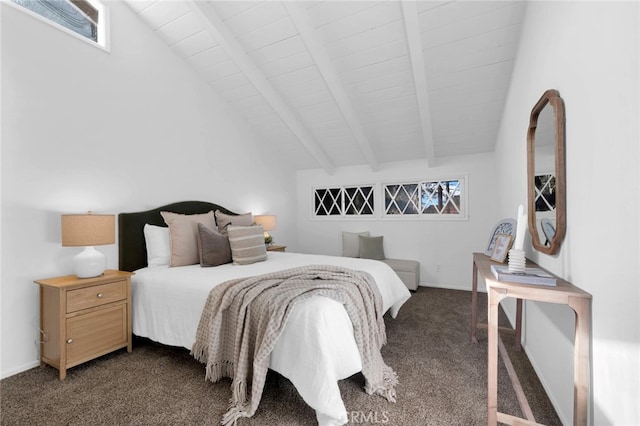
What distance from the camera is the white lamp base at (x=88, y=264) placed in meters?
2.14

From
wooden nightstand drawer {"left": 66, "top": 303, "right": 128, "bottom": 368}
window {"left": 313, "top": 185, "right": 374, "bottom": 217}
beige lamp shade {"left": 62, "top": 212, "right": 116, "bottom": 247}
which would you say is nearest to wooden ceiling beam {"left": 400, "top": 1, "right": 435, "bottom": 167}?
window {"left": 313, "top": 185, "right": 374, "bottom": 217}

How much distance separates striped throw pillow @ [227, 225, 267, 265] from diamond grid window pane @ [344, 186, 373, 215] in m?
2.49

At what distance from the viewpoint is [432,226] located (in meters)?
4.44

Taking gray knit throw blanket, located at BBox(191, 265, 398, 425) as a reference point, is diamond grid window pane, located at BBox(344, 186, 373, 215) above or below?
above

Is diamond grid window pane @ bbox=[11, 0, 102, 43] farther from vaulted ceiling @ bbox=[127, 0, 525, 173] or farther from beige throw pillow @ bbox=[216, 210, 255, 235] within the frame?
beige throw pillow @ bbox=[216, 210, 255, 235]

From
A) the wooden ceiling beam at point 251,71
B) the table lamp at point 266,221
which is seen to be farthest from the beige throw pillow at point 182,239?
the wooden ceiling beam at point 251,71

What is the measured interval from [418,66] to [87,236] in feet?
10.2

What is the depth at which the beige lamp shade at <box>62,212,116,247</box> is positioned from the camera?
2.02 m

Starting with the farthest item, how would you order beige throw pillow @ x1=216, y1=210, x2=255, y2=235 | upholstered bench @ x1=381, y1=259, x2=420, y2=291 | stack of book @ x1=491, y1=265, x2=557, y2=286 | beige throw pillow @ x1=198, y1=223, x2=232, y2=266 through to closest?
upholstered bench @ x1=381, y1=259, x2=420, y2=291
beige throw pillow @ x1=216, y1=210, x2=255, y2=235
beige throw pillow @ x1=198, y1=223, x2=232, y2=266
stack of book @ x1=491, y1=265, x2=557, y2=286

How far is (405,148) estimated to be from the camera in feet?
14.0

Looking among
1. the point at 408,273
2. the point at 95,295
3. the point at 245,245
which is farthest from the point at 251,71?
the point at 408,273

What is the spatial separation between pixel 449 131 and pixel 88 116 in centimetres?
391

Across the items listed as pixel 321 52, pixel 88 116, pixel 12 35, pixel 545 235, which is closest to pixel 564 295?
pixel 545 235

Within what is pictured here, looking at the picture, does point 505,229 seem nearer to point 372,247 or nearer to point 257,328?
point 257,328
